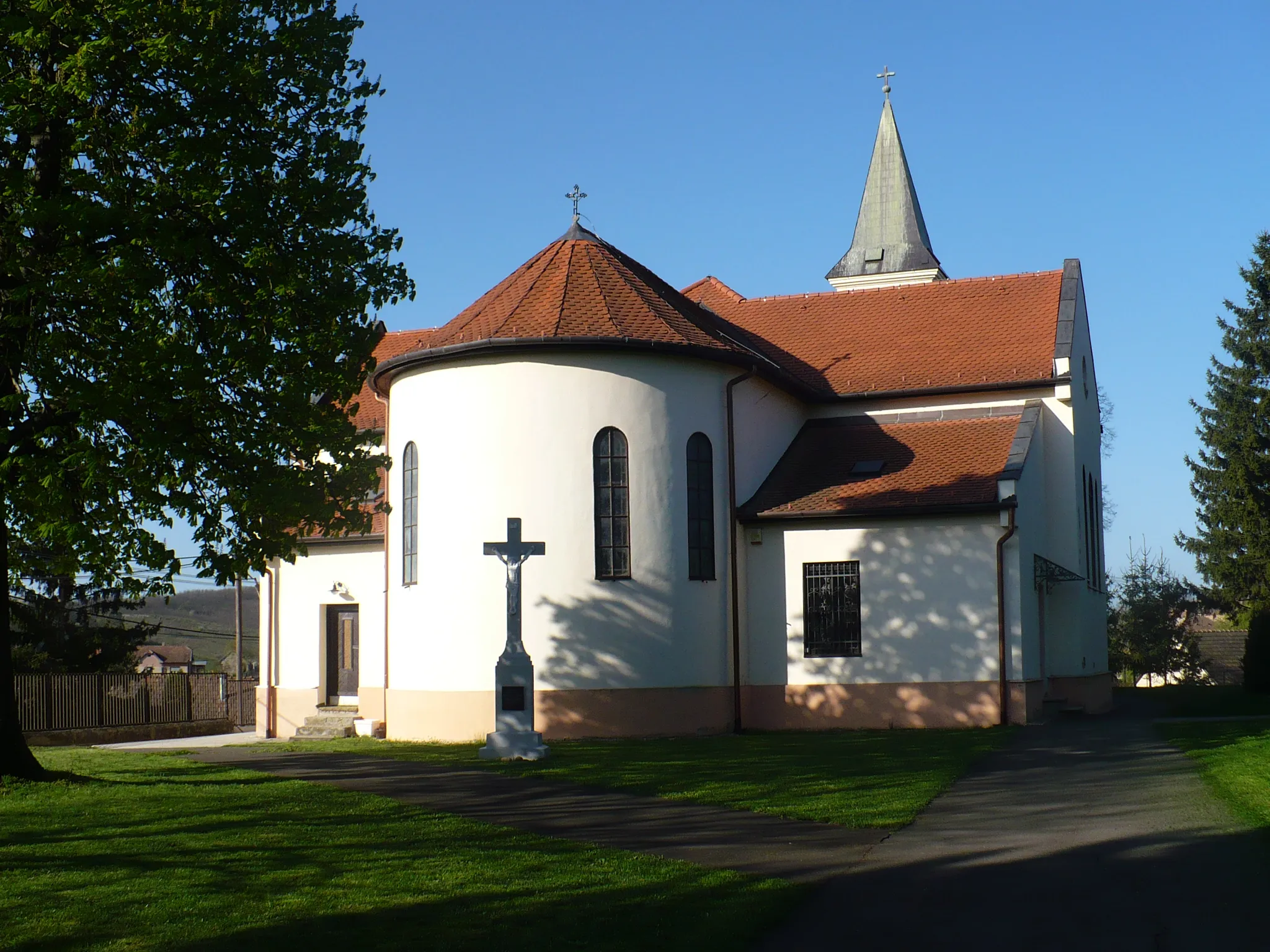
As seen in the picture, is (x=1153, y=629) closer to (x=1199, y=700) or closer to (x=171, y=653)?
(x=1199, y=700)

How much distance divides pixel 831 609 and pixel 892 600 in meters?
1.13

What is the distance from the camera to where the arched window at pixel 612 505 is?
2162cm

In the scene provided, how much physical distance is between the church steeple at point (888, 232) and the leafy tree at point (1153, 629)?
1526 centimetres

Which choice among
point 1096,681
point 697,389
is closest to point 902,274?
point 1096,681

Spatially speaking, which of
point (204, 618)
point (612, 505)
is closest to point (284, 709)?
point (612, 505)

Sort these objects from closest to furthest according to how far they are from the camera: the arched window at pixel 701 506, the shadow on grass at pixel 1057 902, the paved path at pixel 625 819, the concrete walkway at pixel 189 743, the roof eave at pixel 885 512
→ the shadow on grass at pixel 1057 902
the paved path at pixel 625 819
the roof eave at pixel 885 512
the arched window at pixel 701 506
the concrete walkway at pixel 189 743

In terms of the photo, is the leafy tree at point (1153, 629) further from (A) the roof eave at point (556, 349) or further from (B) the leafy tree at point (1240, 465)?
(A) the roof eave at point (556, 349)

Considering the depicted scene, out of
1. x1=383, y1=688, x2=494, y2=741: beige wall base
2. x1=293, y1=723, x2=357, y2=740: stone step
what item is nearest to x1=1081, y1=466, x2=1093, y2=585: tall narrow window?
x1=383, y1=688, x2=494, y2=741: beige wall base

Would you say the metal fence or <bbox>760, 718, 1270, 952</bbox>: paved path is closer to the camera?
<bbox>760, 718, 1270, 952</bbox>: paved path

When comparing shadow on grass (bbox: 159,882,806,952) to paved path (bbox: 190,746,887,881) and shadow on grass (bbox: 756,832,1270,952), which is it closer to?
shadow on grass (bbox: 756,832,1270,952)

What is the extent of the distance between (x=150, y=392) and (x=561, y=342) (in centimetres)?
974

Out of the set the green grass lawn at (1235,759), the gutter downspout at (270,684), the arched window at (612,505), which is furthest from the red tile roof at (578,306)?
the green grass lawn at (1235,759)

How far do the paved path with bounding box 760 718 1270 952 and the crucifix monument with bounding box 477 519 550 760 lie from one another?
20.6 feet

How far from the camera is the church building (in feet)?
70.4
